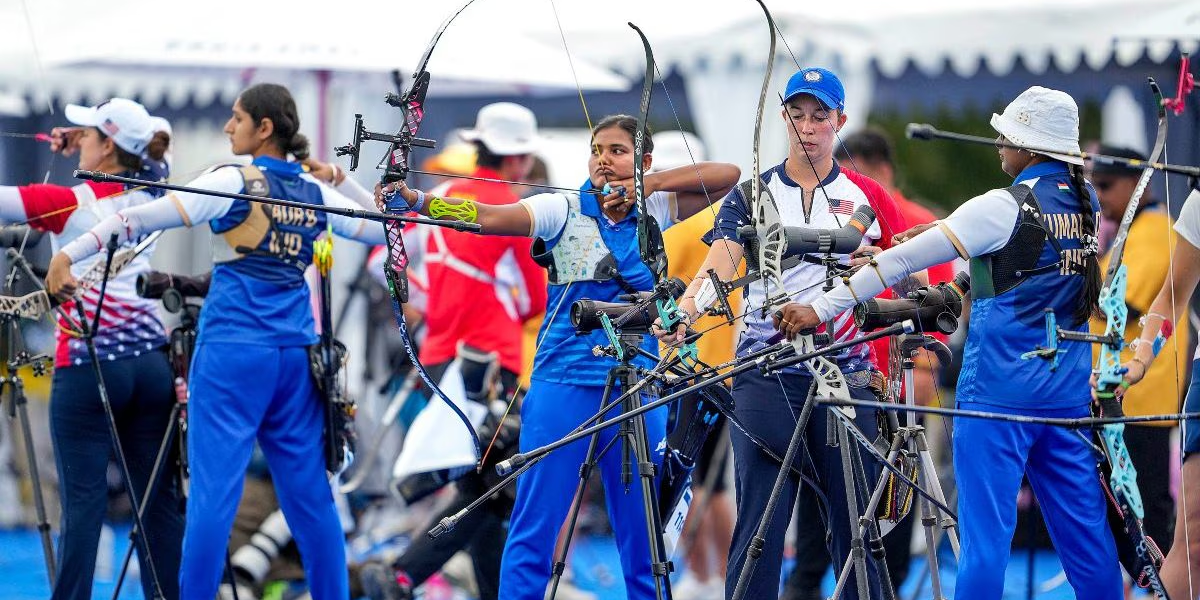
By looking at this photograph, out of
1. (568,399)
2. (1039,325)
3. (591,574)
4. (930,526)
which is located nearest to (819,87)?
(1039,325)

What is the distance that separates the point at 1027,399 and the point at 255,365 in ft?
7.05

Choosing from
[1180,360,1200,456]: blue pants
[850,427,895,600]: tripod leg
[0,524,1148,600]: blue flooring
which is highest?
[1180,360,1200,456]: blue pants

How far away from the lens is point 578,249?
4004mm

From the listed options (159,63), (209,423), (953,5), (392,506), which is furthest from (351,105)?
(209,423)

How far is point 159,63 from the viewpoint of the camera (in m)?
6.50

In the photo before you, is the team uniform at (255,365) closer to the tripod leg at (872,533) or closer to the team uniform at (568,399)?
the team uniform at (568,399)

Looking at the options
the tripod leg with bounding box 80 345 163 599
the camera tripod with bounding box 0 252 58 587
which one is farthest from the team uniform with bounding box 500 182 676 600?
the camera tripod with bounding box 0 252 58 587

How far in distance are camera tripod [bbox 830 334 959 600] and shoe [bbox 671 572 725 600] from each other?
2.31 metres

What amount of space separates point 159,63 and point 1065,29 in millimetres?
4246

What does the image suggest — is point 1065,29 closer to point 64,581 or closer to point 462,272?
point 462,272

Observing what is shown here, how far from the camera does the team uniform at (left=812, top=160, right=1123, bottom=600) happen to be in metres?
3.57

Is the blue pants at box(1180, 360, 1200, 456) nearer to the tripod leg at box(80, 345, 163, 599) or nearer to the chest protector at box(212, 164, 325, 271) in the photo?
the chest protector at box(212, 164, 325, 271)

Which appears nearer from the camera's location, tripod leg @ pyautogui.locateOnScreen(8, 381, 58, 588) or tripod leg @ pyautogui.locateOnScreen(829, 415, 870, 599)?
tripod leg @ pyautogui.locateOnScreen(829, 415, 870, 599)

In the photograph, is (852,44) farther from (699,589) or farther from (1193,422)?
(1193,422)
